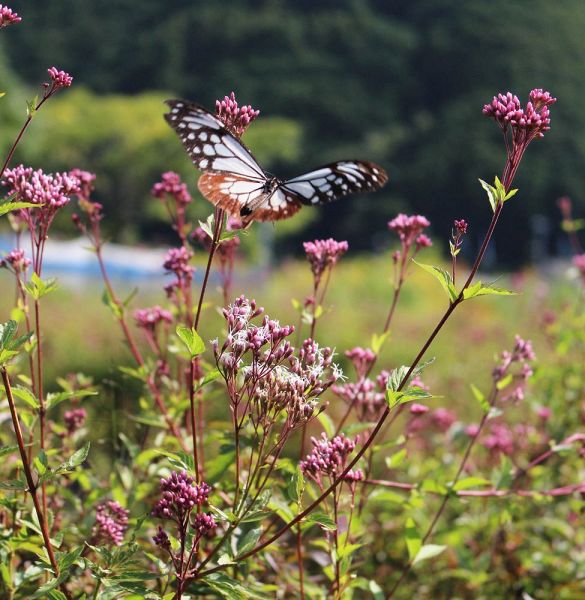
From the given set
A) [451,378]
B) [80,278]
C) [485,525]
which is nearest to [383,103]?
[80,278]

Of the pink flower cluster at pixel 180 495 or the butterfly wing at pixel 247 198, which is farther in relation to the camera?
the butterfly wing at pixel 247 198

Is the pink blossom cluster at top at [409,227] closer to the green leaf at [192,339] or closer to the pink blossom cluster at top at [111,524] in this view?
the green leaf at [192,339]

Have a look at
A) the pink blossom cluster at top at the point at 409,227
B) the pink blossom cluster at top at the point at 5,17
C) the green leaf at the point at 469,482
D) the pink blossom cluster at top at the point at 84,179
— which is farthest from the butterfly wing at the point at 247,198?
the green leaf at the point at 469,482

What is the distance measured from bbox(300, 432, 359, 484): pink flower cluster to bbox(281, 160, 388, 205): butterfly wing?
29.0 inches

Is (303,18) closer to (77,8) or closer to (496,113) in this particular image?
(77,8)

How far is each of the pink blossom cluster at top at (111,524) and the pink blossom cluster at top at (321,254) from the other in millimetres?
735

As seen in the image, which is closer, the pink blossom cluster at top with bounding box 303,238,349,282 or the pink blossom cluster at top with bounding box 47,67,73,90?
the pink blossom cluster at top with bounding box 47,67,73,90

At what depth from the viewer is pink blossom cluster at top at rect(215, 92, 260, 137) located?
180cm

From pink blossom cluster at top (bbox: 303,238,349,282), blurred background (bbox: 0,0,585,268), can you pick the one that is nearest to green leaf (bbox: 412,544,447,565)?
pink blossom cluster at top (bbox: 303,238,349,282)

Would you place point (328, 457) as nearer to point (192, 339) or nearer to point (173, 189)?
point (192, 339)

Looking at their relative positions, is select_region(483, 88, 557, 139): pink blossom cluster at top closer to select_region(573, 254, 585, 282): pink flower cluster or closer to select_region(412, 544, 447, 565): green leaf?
select_region(412, 544, 447, 565): green leaf

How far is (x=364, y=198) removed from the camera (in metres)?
37.5

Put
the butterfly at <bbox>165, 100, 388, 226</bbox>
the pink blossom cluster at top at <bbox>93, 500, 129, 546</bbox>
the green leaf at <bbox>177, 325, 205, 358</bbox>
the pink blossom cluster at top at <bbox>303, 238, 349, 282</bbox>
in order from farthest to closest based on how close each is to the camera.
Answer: the pink blossom cluster at top at <bbox>303, 238, 349, 282</bbox> < the butterfly at <bbox>165, 100, 388, 226</bbox> < the pink blossom cluster at top at <bbox>93, 500, 129, 546</bbox> < the green leaf at <bbox>177, 325, 205, 358</bbox>

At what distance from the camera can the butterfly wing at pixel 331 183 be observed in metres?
2.24
